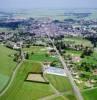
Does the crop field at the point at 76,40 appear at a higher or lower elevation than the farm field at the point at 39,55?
lower

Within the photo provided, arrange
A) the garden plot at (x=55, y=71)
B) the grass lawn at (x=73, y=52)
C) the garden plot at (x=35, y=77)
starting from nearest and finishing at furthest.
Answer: the garden plot at (x=35, y=77) < the garden plot at (x=55, y=71) < the grass lawn at (x=73, y=52)

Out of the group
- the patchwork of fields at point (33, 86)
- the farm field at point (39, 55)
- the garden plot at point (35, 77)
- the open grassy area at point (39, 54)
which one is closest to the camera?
the patchwork of fields at point (33, 86)

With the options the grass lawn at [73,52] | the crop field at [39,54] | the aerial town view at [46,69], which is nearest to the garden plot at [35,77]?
the aerial town view at [46,69]

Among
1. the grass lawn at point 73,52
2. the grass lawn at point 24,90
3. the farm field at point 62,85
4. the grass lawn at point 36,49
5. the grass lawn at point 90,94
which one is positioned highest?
the grass lawn at point 24,90

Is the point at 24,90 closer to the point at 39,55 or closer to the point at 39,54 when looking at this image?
the point at 39,55

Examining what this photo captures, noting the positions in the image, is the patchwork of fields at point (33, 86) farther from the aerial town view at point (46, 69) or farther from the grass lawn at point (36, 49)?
the grass lawn at point (36, 49)

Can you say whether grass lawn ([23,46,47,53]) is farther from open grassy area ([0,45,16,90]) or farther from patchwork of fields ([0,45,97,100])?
patchwork of fields ([0,45,97,100])

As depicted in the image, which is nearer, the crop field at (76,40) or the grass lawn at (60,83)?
the grass lawn at (60,83)

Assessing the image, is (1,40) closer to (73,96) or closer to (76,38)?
(76,38)
